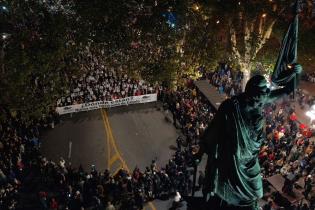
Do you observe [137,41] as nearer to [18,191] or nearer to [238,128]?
[18,191]

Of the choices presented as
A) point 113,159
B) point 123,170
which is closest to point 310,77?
point 113,159

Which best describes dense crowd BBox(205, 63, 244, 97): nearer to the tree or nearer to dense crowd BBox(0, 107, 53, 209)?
the tree

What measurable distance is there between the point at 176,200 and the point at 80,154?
8458 mm

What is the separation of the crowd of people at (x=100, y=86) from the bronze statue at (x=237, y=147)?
22106 millimetres

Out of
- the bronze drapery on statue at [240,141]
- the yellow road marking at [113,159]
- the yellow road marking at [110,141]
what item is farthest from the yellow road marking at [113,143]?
the bronze drapery on statue at [240,141]

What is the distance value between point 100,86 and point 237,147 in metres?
24.7

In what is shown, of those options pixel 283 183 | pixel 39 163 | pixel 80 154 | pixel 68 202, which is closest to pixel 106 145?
pixel 80 154

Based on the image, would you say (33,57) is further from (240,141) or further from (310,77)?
(310,77)

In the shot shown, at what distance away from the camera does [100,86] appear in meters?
30.7

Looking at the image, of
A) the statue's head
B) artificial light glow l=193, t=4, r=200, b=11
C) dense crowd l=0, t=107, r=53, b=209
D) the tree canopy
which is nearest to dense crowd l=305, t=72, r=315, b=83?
the tree canopy

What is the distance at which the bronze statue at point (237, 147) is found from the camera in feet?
22.9

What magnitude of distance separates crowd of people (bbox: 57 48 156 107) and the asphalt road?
118 centimetres

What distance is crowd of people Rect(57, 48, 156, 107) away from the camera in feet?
96.8

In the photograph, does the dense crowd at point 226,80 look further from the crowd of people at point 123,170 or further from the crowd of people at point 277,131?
the crowd of people at point 123,170
